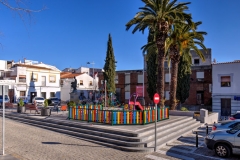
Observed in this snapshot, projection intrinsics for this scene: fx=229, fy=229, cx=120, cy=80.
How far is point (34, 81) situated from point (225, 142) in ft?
132

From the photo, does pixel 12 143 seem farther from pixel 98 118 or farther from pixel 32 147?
pixel 98 118

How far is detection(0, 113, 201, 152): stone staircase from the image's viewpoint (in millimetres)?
10523

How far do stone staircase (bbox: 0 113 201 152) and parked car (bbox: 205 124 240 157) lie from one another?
2382mm

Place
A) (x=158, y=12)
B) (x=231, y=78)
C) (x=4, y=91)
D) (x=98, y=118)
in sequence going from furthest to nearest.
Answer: (x=231, y=78)
(x=158, y=12)
(x=98, y=118)
(x=4, y=91)

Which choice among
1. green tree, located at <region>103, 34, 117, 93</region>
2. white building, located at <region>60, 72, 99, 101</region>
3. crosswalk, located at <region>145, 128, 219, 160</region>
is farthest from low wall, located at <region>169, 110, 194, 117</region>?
white building, located at <region>60, 72, 99, 101</region>

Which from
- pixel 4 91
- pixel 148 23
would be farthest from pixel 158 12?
pixel 4 91

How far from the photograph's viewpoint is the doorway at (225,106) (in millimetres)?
29292

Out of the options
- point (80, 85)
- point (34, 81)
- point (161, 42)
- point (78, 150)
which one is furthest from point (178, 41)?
point (80, 85)

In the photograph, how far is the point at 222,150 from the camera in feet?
30.8

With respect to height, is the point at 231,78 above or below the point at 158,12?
below

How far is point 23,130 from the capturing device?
1484 cm

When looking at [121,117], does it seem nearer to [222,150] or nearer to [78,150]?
[78,150]

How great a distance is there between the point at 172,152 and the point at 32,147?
6.37 meters

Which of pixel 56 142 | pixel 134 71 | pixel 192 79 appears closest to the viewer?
pixel 56 142
